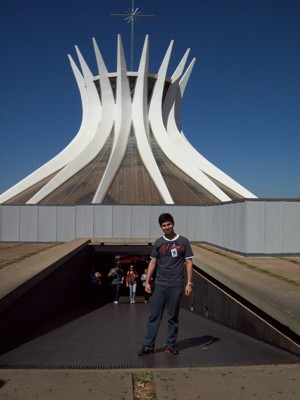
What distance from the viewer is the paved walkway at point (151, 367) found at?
2.91m

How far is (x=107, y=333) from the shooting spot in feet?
20.1

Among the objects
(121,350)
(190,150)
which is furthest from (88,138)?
(121,350)

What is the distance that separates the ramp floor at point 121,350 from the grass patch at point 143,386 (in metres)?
0.56

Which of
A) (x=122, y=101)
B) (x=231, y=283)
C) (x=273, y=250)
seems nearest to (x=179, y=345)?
(x=231, y=283)

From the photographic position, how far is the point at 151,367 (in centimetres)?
374

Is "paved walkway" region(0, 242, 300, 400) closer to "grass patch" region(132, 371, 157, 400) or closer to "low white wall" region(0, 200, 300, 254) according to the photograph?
"grass patch" region(132, 371, 157, 400)

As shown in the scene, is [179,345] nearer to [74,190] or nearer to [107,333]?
[107,333]

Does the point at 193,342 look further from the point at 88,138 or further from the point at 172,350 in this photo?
the point at 88,138

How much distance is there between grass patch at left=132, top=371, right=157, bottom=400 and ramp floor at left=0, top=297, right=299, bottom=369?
561mm

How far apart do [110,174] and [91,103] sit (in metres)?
8.21

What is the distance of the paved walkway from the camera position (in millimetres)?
2913

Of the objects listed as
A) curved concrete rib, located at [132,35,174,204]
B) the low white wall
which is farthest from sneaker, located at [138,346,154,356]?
curved concrete rib, located at [132,35,174,204]

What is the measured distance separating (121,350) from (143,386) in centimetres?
160

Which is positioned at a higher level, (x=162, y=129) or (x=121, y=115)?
(x=121, y=115)
